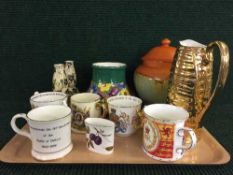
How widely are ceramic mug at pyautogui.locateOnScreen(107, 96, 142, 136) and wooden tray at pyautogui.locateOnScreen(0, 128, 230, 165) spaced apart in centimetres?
2

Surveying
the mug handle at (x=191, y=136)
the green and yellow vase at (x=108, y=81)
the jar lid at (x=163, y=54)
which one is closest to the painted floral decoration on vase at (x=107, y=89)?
the green and yellow vase at (x=108, y=81)

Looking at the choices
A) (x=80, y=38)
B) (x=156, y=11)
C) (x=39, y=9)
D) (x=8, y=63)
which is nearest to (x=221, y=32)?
(x=156, y=11)

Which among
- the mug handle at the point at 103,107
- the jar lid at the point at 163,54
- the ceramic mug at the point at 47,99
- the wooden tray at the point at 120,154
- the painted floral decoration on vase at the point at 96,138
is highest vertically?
the jar lid at the point at 163,54

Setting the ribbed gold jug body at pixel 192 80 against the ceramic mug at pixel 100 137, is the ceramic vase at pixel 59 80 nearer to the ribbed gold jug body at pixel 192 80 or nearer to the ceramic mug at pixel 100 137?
the ceramic mug at pixel 100 137

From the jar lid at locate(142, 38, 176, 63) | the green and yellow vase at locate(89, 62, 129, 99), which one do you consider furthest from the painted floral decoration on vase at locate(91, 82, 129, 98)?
the jar lid at locate(142, 38, 176, 63)

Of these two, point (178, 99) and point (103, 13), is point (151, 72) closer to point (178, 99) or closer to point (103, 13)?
point (178, 99)

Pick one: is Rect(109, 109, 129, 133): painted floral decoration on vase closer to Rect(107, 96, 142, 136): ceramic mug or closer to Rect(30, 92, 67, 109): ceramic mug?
Rect(107, 96, 142, 136): ceramic mug

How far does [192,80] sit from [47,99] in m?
0.35

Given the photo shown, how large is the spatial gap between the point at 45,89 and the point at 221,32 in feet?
1.91

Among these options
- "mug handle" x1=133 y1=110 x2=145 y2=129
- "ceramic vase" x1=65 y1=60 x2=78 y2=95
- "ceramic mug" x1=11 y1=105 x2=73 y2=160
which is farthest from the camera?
"ceramic vase" x1=65 y1=60 x2=78 y2=95

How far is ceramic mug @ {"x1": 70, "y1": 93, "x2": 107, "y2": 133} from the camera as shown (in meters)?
0.54

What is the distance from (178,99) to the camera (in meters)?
0.52

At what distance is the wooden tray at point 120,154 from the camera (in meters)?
0.45

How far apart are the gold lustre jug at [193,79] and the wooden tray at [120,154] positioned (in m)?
0.06
